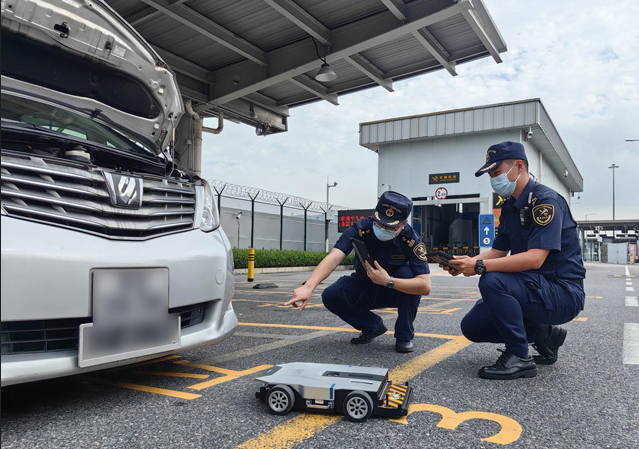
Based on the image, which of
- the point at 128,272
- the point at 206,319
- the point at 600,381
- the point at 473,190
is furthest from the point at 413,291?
the point at 473,190

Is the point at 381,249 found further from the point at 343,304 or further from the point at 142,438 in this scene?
the point at 142,438

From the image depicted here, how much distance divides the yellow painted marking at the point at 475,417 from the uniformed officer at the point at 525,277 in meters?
0.65

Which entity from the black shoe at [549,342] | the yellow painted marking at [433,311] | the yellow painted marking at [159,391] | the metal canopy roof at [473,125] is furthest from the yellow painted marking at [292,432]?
the metal canopy roof at [473,125]

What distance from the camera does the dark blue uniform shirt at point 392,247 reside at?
132 inches

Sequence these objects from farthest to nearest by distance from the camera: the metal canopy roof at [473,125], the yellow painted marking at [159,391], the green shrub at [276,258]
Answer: the metal canopy roof at [473,125], the green shrub at [276,258], the yellow painted marking at [159,391]

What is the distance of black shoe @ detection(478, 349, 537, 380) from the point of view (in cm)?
262

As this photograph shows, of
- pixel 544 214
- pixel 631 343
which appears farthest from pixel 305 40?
pixel 631 343

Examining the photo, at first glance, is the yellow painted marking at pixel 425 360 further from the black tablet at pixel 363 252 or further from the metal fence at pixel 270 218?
the metal fence at pixel 270 218

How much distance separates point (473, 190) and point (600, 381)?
22.5 meters

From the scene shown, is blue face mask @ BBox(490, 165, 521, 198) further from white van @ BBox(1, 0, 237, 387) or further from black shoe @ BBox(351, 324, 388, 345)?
white van @ BBox(1, 0, 237, 387)

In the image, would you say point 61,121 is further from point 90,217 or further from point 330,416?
point 330,416

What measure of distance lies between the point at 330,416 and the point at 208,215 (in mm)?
1254

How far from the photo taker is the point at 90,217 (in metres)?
1.99

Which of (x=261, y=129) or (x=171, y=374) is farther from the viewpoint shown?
(x=261, y=129)
